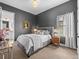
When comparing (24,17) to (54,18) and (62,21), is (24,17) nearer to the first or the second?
(54,18)

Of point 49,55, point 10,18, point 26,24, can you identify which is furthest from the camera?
point 26,24

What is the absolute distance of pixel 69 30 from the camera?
5.04 m

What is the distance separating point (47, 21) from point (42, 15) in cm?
95

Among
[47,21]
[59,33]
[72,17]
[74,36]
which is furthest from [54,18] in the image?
[74,36]

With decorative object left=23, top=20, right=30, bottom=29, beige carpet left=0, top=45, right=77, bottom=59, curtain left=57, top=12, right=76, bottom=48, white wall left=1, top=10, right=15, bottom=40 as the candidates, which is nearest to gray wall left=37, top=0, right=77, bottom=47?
curtain left=57, top=12, right=76, bottom=48

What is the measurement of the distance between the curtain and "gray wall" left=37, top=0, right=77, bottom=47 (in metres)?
0.30

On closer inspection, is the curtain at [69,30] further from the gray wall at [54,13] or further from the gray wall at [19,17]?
the gray wall at [19,17]

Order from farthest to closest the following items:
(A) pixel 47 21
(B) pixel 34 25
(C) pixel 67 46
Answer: (B) pixel 34 25 → (A) pixel 47 21 → (C) pixel 67 46

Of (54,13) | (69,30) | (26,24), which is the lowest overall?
(69,30)

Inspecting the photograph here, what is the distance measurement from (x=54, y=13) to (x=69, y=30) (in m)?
2.11

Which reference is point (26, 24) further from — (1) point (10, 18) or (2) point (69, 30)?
(2) point (69, 30)

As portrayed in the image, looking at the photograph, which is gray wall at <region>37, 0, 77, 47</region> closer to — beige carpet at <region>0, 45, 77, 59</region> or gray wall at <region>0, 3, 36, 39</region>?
gray wall at <region>0, 3, 36, 39</region>

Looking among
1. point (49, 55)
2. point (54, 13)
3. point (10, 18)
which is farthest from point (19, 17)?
point (49, 55)

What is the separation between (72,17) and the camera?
16.1ft
